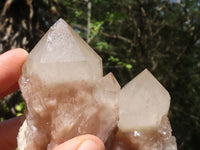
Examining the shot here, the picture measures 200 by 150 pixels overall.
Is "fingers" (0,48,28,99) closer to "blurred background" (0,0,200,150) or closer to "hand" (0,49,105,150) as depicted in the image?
"hand" (0,49,105,150)

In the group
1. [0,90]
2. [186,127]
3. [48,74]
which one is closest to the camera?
[48,74]

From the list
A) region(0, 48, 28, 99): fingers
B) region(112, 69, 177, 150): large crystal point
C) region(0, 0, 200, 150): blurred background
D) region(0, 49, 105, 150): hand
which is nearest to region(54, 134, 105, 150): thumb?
region(0, 49, 105, 150): hand

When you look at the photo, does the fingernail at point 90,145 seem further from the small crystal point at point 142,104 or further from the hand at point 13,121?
the small crystal point at point 142,104

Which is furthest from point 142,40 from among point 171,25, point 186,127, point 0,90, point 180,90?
point 0,90

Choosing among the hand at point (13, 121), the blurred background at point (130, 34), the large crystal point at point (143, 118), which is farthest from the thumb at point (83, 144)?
the blurred background at point (130, 34)

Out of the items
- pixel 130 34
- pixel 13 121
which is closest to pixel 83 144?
pixel 13 121

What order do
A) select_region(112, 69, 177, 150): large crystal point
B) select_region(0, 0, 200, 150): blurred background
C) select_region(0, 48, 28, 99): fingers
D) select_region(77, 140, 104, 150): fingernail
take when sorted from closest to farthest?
select_region(77, 140, 104, 150): fingernail < select_region(112, 69, 177, 150): large crystal point < select_region(0, 48, 28, 99): fingers < select_region(0, 0, 200, 150): blurred background

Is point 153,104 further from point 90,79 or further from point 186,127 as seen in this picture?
point 186,127

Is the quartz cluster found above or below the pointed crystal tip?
below
